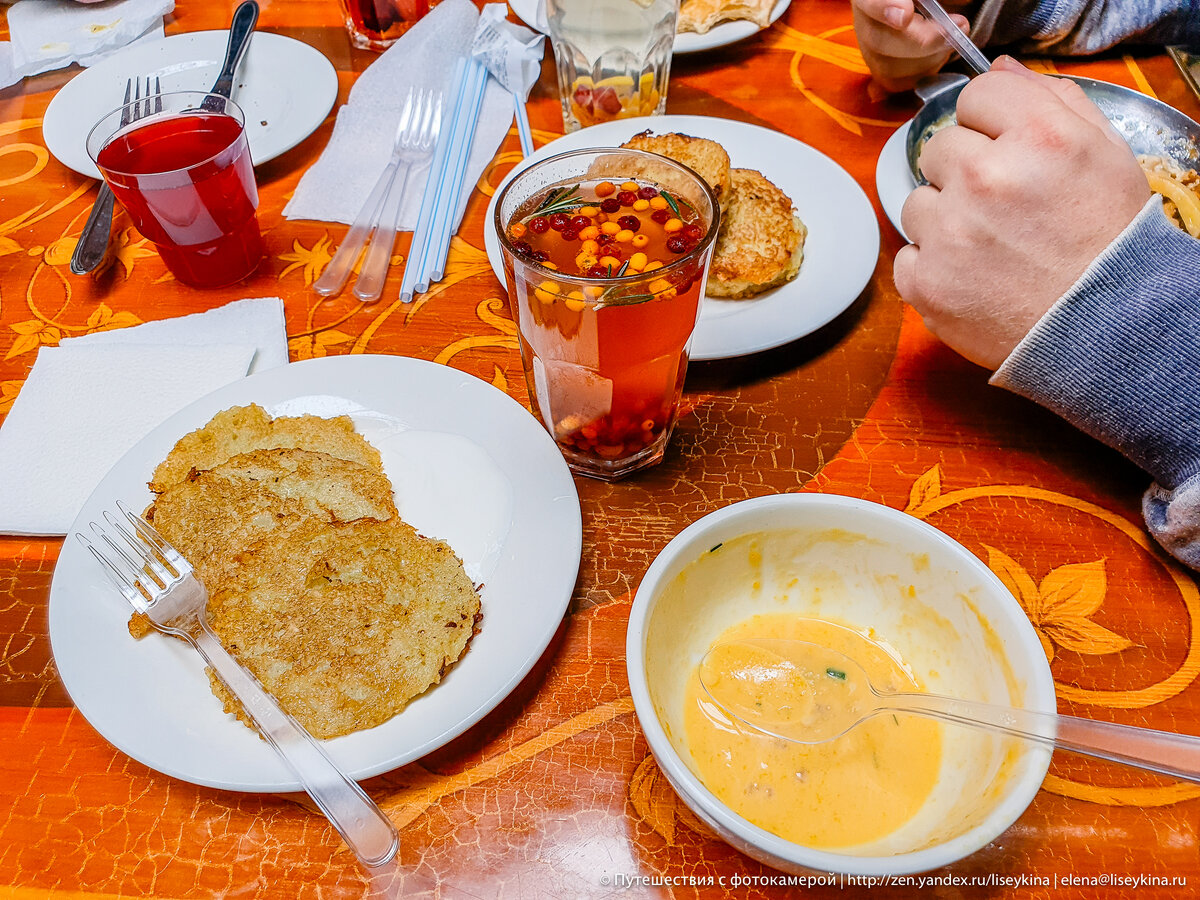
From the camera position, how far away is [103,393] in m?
1.38

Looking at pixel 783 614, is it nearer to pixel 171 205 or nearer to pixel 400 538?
pixel 400 538

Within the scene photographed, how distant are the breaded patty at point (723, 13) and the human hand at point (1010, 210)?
3.39 feet

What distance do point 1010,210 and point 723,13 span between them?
1.27 m

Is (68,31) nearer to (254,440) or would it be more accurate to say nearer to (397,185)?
(397,185)

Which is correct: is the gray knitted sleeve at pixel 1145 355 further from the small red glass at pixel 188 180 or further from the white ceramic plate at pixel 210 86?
the white ceramic plate at pixel 210 86

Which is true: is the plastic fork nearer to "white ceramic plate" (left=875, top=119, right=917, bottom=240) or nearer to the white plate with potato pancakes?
the white plate with potato pancakes

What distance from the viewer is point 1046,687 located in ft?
2.62

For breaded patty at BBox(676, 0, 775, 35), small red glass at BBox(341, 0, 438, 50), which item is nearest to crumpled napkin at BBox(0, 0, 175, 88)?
small red glass at BBox(341, 0, 438, 50)

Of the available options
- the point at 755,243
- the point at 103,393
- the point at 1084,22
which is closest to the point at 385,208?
the point at 103,393

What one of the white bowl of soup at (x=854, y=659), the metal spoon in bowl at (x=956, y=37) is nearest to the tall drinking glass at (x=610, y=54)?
the metal spoon in bowl at (x=956, y=37)

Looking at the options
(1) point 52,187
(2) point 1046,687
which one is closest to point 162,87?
(1) point 52,187

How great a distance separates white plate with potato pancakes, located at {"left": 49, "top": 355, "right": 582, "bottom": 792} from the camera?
0.93 m

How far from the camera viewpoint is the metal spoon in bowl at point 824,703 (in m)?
0.74

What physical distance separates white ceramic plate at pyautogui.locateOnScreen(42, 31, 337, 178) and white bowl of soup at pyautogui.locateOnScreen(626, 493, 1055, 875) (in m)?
1.47
